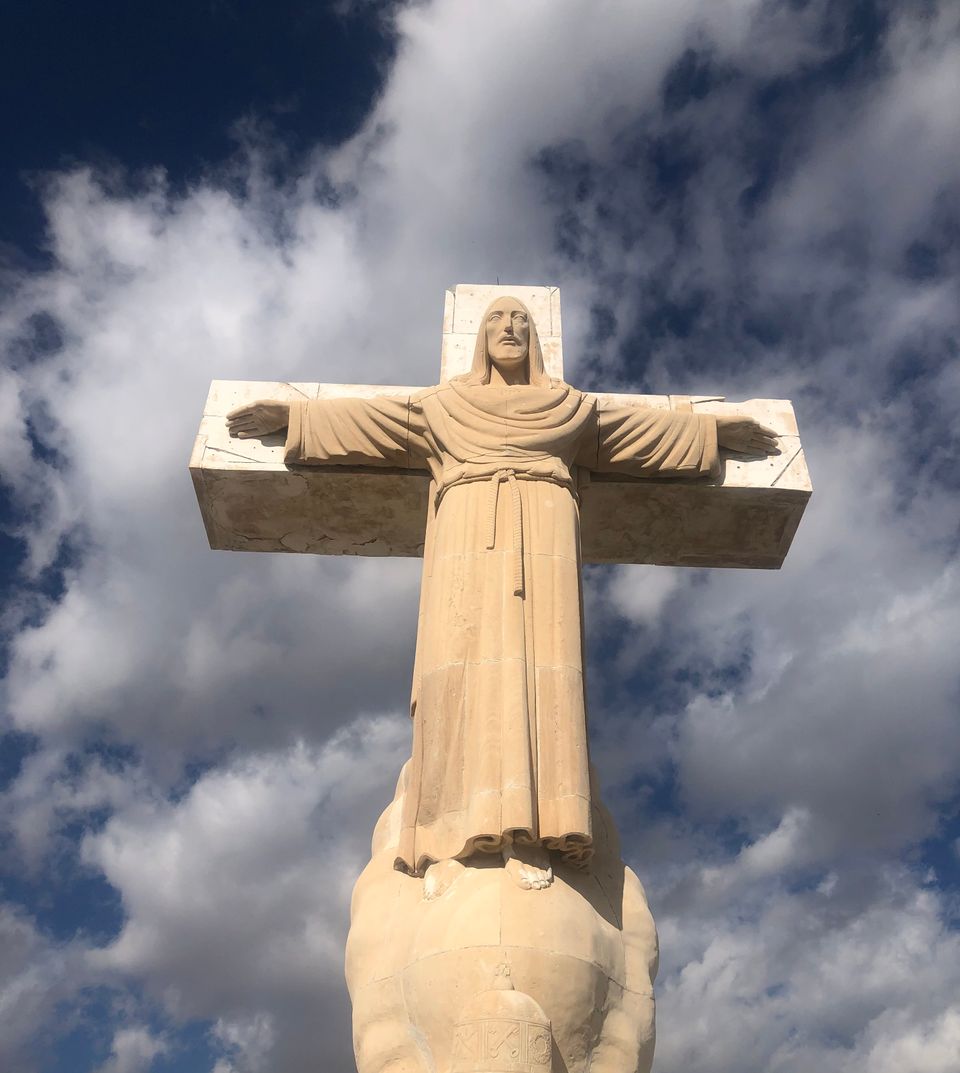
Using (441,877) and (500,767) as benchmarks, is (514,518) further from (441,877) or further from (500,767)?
(441,877)

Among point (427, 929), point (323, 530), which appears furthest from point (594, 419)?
point (427, 929)

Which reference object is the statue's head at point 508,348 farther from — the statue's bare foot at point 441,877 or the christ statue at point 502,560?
the statue's bare foot at point 441,877

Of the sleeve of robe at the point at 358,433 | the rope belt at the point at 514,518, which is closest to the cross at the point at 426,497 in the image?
the sleeve of robe at the point at 358,433

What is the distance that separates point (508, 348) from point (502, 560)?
228 centimetres

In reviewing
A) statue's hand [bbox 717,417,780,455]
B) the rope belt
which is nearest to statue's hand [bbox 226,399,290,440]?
the rope belt

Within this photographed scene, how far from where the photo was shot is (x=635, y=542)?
10445 millimetres

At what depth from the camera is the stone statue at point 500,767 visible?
6.28m

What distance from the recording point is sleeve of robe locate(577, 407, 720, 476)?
373 inches

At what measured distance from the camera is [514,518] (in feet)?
26.8

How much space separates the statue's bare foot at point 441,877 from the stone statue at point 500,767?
0.01m

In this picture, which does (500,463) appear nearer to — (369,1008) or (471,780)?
(471,780)

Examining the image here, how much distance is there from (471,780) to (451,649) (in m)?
1.00

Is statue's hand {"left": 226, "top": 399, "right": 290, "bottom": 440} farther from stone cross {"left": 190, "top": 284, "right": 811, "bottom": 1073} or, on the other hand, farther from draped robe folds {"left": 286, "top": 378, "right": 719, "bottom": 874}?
draped robe folds {"left": 286, "top": 378, "right": 719, "bottom": 874}

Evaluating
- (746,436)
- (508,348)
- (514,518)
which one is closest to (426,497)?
(508,348)
